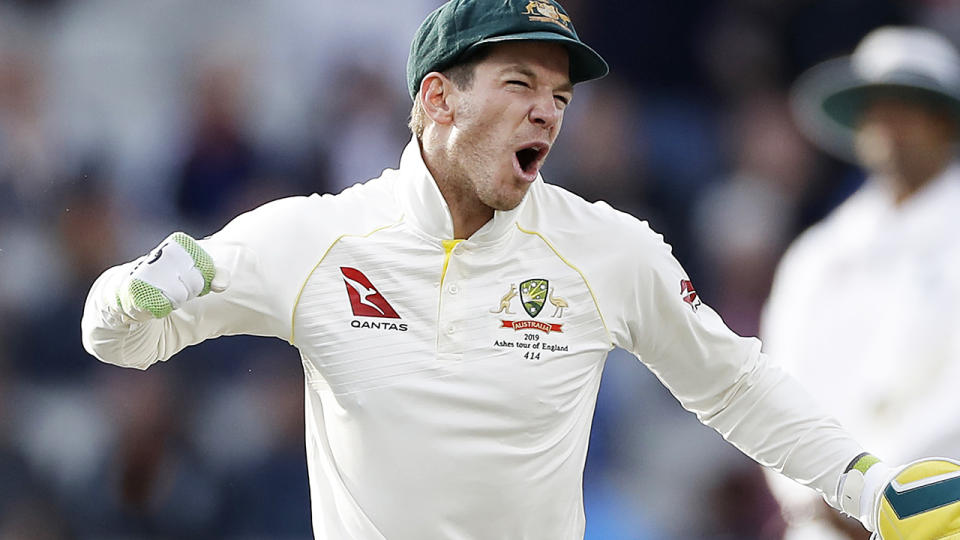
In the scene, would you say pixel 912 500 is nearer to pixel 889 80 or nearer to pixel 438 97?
pixel 438 97

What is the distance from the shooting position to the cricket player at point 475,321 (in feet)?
9.53

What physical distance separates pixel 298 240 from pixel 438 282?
316 mm

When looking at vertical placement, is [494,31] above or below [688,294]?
above

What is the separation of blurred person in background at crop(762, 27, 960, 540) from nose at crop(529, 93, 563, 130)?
5.65 feet

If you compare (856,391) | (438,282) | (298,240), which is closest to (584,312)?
(438,282)

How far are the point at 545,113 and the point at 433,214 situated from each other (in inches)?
12.9

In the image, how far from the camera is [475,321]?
297 centimetres

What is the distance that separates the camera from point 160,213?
5758 millimetres

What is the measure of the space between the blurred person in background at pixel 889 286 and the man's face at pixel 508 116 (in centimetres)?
170

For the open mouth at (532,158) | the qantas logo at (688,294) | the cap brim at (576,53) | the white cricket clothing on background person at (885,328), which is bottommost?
the white cricket clothing on background person at (885,328)

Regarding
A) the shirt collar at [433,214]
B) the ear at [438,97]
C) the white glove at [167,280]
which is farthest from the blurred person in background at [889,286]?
the white glove at [167,280]

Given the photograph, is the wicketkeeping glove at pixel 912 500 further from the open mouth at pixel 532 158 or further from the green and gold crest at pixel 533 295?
the open mouth at pixel 532 158

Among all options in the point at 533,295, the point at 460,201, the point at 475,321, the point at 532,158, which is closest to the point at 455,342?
the point at 475,321

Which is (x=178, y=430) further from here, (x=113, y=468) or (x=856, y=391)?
(x=856, y=391)
